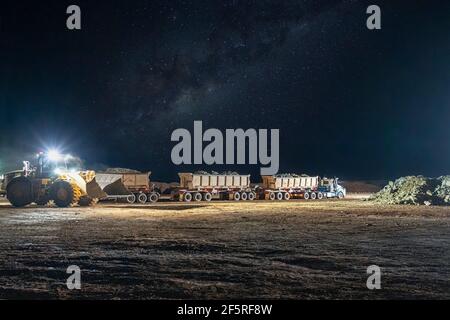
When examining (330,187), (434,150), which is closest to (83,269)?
(330,187)

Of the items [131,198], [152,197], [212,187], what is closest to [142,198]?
[131,198]

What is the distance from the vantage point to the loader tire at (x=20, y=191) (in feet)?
79.5

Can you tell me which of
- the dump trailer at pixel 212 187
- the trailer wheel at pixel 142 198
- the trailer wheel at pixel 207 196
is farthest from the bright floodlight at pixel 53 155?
the trailer wheel at pixel 207 196

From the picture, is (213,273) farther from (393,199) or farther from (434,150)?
(434,150)

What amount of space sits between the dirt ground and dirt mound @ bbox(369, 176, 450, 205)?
11359mm

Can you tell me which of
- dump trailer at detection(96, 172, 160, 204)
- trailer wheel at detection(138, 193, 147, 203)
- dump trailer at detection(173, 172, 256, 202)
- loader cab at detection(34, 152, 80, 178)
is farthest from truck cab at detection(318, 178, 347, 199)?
loader cab at detection(34, 152, 80, 178)

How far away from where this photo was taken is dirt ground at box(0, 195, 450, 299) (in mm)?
7223

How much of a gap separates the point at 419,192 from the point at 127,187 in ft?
61.1

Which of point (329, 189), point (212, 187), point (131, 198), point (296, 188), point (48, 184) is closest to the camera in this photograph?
point (48, 184)

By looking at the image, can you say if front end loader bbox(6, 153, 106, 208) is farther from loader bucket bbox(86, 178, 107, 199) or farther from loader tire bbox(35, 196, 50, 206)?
loader bucket bbox(86, 178, 107, 199)

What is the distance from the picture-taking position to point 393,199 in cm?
2952

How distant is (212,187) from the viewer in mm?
34938

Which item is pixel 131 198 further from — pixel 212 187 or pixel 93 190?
pixel 212 187
